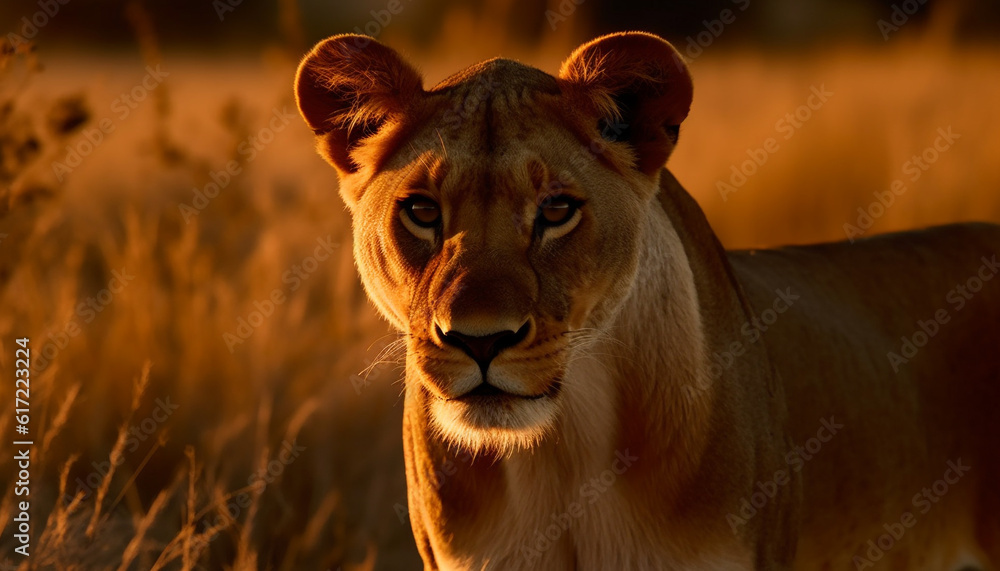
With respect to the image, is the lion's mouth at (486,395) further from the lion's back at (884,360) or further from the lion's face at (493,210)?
the lion's back at (884,360)

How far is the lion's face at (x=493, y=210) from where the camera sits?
121 inches

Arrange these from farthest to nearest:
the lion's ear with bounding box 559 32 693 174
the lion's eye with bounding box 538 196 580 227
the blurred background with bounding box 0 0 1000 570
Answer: the blurred background with bounding box 0 0 1000 570 → the lion's ear with bounding box 559 32 693 174 → the lion's eye with bounding box 538 196 580 227

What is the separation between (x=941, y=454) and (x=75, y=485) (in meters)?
3.59

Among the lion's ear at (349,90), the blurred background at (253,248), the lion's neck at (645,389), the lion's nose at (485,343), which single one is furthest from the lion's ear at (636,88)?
the blurred background at (253,248)

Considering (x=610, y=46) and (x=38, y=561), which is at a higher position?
(x=610, y=46)

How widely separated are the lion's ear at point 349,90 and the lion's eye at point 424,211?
0.37 m

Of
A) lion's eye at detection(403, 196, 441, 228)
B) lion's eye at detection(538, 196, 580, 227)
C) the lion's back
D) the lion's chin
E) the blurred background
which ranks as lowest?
the blurred background

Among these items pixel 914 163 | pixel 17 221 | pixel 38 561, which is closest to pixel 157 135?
pixel 17 221

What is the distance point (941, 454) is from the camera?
183 inches

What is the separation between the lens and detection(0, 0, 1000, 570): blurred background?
215 inches

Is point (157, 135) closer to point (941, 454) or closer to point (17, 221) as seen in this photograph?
point (17, 221)

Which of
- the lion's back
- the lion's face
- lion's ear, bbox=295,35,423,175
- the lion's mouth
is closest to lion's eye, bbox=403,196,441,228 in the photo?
the lion's face

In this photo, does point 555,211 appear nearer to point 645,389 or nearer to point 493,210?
point 493,210

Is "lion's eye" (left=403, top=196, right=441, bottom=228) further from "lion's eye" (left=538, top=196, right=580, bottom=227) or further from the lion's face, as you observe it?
"lion's eye" (left=538, top=196, right=580, bottom=227)
